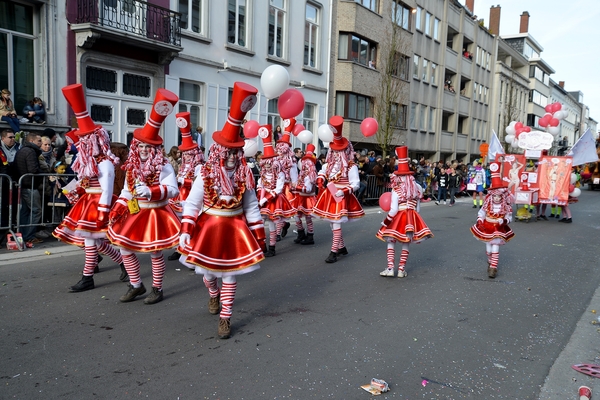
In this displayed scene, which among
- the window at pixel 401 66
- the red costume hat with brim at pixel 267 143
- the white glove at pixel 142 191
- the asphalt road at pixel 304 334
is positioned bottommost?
the asphalt road at pixel 304 334

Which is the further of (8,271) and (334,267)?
(334,267)

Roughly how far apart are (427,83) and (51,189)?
30.6 metres

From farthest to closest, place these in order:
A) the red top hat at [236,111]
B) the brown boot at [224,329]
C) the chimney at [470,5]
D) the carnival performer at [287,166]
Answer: the chimney at [470,5] → the carnival performer at [287,166] → the brown boot at [224,329] → the red top hat at [236,111]

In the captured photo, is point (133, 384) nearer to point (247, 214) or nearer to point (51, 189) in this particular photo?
point (247, 214)

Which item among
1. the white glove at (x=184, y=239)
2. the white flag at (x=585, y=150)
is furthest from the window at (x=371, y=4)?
the white glove at (x=184, y=239)

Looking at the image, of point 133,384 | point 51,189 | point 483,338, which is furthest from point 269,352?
point 51,189

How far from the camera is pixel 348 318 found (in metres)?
5.59

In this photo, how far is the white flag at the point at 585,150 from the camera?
636 inches

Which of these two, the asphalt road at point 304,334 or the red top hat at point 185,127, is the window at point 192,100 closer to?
the red top hat at point 185,127

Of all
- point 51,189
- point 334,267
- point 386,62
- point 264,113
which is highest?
point 386,62

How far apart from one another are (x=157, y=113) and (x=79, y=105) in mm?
1105

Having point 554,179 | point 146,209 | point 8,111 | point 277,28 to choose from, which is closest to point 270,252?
point 146,209

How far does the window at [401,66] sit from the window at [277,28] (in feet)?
30.8

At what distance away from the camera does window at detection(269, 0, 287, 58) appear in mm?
21125
